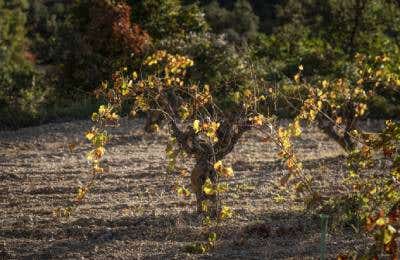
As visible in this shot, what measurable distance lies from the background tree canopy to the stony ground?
2.97m

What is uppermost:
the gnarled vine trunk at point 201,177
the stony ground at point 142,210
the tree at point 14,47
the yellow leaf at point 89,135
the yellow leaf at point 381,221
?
the tree at point 14,47

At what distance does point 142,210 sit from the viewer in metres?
6.00

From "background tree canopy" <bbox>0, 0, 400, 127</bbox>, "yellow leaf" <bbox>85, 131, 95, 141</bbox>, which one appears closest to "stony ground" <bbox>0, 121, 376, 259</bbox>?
"yellow leaf" <bbox>85, 131, 95, 141</bbox>

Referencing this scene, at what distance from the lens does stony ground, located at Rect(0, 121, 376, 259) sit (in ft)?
16.1

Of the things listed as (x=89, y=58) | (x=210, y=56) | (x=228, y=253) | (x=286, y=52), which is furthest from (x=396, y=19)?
(x=228, y=253)

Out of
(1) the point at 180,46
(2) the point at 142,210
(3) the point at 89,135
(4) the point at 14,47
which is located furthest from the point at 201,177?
(4) the point at 14,47

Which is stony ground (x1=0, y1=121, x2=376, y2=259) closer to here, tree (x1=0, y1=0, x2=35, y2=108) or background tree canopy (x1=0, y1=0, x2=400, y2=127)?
background tree canopy (x1=0, y1=0, x2=400, y2=127)

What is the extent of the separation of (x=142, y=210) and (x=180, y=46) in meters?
8.10

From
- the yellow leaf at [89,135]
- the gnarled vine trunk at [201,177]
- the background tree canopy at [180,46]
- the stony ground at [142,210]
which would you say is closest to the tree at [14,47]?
the background tree canopy at [180,46]

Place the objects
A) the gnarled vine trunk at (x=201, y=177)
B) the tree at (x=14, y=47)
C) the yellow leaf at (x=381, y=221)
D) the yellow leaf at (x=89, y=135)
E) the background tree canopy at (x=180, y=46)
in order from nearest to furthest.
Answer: the yellow leaf at (x=381, y=221), the yellow leaf at (x=89, y=135), the gnarled vine trunk at (x=201, y=177), the background tree canopy at (x=180, y=46), the tree at (x=14, y=47)

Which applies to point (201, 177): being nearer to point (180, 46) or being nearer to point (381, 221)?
point (381, 221)

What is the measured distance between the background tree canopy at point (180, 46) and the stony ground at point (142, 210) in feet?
9.75

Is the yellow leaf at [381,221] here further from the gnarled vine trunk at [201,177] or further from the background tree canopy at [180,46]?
the background tree canopy at [180,46]

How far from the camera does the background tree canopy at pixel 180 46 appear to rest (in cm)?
1330
